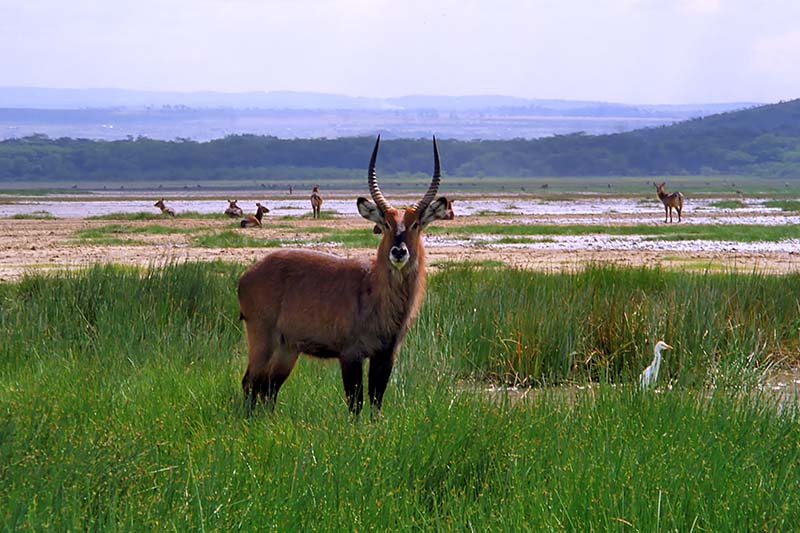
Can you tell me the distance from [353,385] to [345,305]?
576 millimetres

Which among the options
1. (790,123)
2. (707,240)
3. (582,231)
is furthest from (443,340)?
(790,123)

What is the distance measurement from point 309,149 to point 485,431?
124745 millimetres

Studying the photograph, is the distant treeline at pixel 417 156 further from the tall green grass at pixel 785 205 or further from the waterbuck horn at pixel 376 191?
the waterbuck horn at pixel 376 191

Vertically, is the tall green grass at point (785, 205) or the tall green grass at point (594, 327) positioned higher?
the tall green grass at point (594, 327)

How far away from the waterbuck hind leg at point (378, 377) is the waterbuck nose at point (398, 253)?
2.43 ft

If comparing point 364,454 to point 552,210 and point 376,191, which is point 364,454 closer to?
point 376,191

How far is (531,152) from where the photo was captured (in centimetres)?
13388

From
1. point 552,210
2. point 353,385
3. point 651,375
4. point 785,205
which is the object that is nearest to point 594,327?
point 651,375

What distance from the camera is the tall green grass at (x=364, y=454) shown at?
559 centimetres

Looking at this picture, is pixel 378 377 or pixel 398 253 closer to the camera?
pixel 398 253

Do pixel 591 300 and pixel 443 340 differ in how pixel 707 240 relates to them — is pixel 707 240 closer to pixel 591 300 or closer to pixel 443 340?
pixel 591 300

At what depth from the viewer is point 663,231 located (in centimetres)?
3244

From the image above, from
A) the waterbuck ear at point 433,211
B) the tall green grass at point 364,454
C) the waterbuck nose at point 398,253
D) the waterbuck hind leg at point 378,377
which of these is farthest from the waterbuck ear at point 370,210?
the tall green grass at point 364,454

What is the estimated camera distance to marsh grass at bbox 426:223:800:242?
29.9 meters
